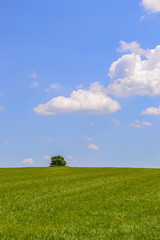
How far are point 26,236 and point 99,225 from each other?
3305 millimetres

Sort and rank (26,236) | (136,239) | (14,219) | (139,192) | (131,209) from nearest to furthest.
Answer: (136,239), (26,236), (14,219), (131,209), (139,192)

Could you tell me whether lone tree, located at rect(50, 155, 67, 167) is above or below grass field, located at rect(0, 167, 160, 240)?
above

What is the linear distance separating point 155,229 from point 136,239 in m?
1.45

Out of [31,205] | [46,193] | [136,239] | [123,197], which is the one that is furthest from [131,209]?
[46,193]

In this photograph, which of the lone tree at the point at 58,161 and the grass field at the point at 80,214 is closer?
the grass field at the point at 80,214

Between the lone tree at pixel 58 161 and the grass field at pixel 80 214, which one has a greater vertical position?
the lone tree at pixel 58 161

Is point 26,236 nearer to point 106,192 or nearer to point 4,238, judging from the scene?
point 4,238

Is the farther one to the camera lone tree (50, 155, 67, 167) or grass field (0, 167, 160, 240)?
lone tree (50, 155, 67, 167)

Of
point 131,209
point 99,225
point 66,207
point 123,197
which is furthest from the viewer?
point 123,197

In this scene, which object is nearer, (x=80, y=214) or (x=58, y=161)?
(x=80, y=214)

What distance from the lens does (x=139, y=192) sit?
64.5ft

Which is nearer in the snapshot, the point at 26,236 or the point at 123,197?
the point at 26,236

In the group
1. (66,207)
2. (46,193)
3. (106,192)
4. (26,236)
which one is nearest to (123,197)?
(106,192)

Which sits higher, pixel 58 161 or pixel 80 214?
pixel 58 161
